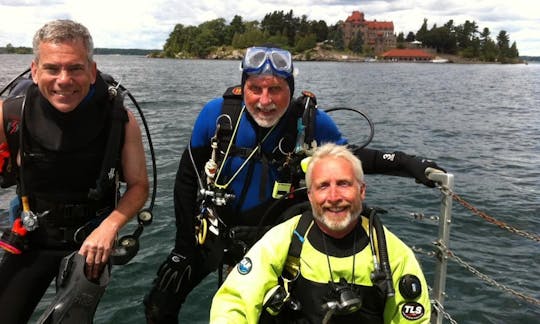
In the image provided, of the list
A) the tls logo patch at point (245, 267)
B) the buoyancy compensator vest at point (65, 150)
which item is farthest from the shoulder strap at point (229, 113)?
the tls logo patch at point (245, 267)

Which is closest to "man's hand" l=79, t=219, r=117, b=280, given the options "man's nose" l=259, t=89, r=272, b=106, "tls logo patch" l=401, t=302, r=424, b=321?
"man's nose" l=259, t=89, r=272, b=106

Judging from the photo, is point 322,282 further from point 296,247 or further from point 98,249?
point 98,249

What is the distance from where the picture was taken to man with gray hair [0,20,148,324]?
10.2ft

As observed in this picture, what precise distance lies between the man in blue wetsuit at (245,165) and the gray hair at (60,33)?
104cm

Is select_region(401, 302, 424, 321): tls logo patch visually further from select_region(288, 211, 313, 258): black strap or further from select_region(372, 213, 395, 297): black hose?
select_region(288, 211, 313, 258): black strap

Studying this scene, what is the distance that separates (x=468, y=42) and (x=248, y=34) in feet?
256

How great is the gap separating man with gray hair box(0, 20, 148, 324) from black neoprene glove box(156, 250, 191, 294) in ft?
2.16

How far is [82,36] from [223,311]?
6.22 feet

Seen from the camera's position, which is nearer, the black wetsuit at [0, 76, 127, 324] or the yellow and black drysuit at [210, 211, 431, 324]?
the yellow and black drysuit at [210, 211, 431, 324]

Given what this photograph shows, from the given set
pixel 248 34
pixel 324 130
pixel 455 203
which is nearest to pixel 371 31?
pixel 248 34

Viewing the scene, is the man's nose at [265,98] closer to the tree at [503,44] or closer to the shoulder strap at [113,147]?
the shoulder strap at [113,147]

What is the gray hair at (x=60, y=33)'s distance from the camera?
2828 millimetres

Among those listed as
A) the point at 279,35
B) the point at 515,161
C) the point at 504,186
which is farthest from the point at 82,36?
the point at 279,35

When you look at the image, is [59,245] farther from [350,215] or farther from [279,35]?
[279,35]
